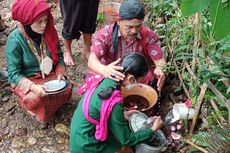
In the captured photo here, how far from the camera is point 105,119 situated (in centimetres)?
230

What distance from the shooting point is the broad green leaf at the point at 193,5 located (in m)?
0.76

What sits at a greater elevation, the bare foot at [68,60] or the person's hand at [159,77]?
the person's hand at [159,77]

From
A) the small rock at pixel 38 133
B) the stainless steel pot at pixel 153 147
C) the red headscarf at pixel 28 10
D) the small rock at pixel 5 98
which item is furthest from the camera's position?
the small rock at pixel 5 98

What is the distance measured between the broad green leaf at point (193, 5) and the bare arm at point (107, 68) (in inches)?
63.5

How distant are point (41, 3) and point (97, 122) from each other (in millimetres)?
1081

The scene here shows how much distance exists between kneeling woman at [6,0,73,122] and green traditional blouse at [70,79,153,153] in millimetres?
570

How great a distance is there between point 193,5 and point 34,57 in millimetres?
2453

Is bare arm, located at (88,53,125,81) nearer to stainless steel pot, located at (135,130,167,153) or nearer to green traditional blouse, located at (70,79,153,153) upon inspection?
green traditional blouse, located at (70,79,153,153)

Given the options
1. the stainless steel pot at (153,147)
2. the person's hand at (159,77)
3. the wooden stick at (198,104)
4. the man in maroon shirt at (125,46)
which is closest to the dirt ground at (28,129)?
the man in maroon shirt at (125,46)

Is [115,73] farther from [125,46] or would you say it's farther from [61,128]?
[61,128]

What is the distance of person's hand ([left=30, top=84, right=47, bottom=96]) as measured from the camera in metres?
2.91

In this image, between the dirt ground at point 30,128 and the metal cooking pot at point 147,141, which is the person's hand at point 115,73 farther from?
the dirt ground at point 30,128

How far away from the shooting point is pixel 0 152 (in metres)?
2.90

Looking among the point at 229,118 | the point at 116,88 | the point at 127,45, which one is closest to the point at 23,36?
the point at 127,45
